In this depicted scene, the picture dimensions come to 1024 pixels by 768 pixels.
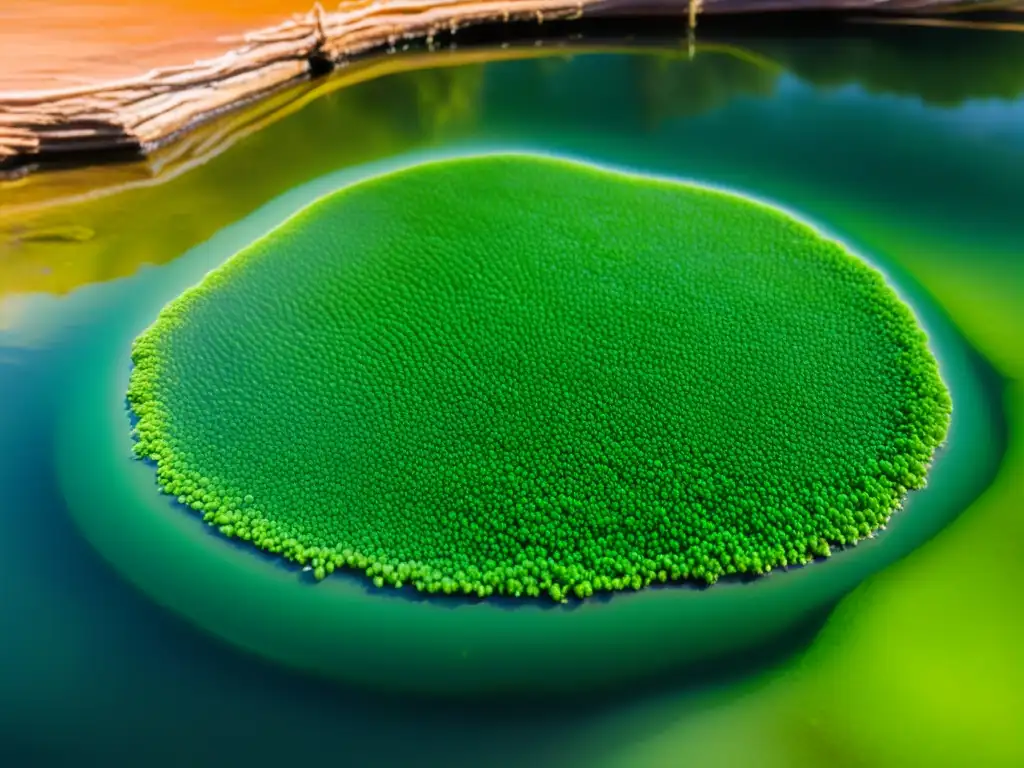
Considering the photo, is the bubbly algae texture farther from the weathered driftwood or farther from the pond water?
the weathered driftwood

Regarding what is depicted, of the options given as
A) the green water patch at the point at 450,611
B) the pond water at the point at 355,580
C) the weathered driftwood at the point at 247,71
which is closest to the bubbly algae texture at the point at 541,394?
the green water patch at the point at 450,611

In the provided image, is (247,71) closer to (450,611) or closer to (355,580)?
(355,580)

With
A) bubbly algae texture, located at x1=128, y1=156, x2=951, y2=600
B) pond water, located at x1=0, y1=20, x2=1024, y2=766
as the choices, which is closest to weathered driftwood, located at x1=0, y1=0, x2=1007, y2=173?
pond water, located at x1=0, y1=20, x2=1024, y2=766

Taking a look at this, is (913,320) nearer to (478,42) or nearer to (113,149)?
(478,42)

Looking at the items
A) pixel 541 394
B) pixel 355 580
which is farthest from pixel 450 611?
pixel 541 394

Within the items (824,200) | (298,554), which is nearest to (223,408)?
(298,554)
